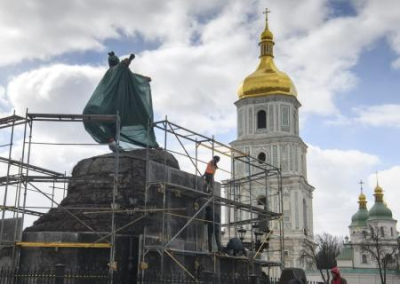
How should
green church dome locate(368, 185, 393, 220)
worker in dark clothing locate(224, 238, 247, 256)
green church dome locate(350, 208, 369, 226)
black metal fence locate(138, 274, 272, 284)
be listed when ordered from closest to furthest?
black metal fence locate(138, 274, 272, 284)
worker in dark clothing locate(224, 238, 247, 256)
green church dome locate(368, 185, 393, 220)
green church dome locate(350, 208, 369, 226)

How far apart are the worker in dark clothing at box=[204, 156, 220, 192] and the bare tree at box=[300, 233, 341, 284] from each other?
29969 mm

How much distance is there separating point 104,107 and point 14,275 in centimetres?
534

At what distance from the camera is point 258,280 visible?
1330cm

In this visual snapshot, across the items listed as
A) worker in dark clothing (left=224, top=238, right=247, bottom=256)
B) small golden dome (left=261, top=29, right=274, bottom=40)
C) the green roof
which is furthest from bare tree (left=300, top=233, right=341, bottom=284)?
worker in dark clothing (left=224, top=238, right=247, bottom=256)

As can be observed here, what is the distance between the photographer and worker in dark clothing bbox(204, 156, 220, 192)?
1555 centimetres

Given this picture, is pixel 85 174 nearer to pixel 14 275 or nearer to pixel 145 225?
pixel 145 225

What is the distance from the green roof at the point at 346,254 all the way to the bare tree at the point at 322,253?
0.49 m

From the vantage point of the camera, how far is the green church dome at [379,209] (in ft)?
229

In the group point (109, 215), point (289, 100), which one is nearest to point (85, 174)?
point (109, 215)

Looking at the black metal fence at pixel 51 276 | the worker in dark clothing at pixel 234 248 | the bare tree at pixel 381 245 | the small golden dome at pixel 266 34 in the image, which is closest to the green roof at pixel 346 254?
the bare tree at pixel 381 245

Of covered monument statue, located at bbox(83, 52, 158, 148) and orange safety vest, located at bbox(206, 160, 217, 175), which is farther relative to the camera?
orange safety vest, located at bbox(206, 160, 217, 175)

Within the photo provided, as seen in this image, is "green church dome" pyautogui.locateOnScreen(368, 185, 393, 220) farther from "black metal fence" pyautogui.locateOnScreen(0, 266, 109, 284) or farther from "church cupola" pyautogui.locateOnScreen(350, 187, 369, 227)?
"black metal fence" pyautogui.locateOnScreen(0, 266, 109, 284)

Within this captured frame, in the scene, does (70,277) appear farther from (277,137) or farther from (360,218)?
(360,218)

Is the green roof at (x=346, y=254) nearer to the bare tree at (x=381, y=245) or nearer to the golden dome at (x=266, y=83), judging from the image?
the bare tree at (x=381, y=245)
